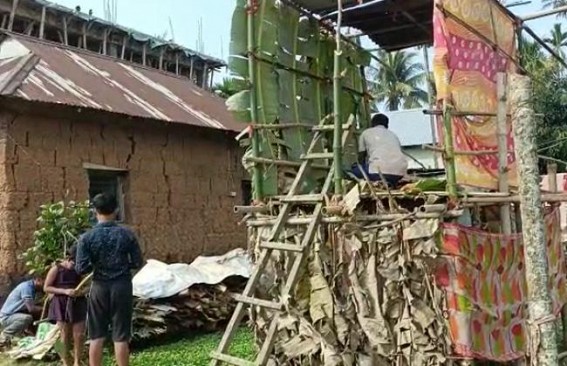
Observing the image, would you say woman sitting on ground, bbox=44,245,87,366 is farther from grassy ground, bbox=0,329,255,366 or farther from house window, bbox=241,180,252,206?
house window, bbox=241,180,252,206

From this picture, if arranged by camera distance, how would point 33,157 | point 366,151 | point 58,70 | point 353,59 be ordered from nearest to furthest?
point 366,151 → point 353,59 → point 33,157 → point 58,70

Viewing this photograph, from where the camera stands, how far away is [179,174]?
11.3 meters

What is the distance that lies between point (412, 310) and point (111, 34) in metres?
14.8

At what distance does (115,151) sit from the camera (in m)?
10.4

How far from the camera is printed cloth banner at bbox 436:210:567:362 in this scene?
5434 mm

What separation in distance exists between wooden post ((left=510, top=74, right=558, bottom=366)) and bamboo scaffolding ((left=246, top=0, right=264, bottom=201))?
3.40m

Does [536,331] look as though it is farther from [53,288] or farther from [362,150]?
[53,288]

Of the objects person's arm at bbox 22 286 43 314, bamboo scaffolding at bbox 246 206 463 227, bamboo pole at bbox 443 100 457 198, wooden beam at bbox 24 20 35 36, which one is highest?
wooden beam at bbox 24 20 35 36

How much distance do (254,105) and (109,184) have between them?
4470mm

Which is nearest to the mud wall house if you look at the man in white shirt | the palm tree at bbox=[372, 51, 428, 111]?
the man in white shirt

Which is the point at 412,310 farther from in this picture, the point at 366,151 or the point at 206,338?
the point at 206,338

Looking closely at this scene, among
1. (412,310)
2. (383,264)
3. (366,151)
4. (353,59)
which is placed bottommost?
(412,310)

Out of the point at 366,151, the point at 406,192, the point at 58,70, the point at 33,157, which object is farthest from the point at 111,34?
the point at 406,192

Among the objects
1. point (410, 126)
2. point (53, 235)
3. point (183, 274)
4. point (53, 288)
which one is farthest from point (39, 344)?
point (410, 126)
